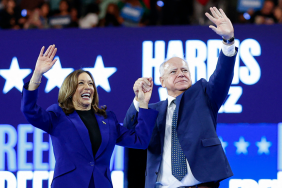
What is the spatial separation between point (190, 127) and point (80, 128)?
66 centimetres

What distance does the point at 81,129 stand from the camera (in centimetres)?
241

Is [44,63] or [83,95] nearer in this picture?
[44,63]

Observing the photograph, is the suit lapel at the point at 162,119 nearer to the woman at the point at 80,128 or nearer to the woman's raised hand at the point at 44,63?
the woman at the point at 80,128

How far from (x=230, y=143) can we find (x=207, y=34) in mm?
1138

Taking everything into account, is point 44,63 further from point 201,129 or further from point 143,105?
point 201,129

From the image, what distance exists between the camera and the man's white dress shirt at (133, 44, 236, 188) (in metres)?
2.37

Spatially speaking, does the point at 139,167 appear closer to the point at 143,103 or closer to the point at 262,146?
the point at 143,103

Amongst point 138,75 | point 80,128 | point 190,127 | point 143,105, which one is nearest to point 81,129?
point 80,128

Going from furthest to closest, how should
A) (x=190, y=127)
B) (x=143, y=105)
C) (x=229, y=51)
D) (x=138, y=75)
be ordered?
1. (x=138, y=75)
2. (x=143, y=105)
3. (x=190, y=127)
4. (x=229, y=51)

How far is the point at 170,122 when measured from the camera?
2.58 m

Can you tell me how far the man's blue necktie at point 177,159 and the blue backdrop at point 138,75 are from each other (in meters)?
1.71

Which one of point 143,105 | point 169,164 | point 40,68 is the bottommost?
point 169,164

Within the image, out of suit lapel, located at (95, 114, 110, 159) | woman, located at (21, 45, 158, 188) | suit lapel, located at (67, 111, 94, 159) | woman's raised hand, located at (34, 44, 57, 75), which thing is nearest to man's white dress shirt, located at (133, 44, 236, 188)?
woman, located at (21, 45, 158, 188)

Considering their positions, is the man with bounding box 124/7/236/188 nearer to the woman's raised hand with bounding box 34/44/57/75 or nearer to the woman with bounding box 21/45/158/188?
the woman with bounding box 21/45/158/188
